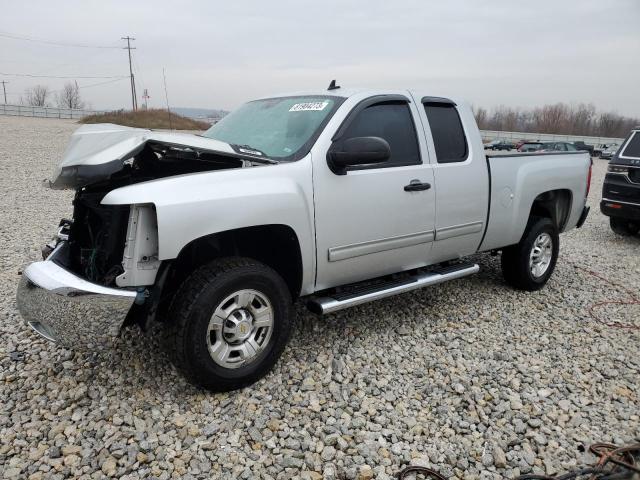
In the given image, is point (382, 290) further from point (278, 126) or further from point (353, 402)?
point (278, 126)

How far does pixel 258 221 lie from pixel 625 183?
23.8 ft

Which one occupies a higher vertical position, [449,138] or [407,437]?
[449,138]

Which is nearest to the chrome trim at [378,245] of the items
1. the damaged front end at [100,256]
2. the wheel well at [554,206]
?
the damaged front end at [100,256]

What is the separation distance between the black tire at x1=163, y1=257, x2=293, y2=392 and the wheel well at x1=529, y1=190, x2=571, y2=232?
341 cm

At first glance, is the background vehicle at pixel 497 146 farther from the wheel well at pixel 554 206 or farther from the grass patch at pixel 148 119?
the grass patch at pixel 148 119

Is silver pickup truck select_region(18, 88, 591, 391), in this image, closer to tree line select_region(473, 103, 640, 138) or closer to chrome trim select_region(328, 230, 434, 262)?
chrome trim select_region(328, 230, 434, 262)

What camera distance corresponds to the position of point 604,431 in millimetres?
3006

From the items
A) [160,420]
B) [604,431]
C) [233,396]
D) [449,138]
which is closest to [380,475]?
[233,396]

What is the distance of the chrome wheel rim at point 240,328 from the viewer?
3020 mm

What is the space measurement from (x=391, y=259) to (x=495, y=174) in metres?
1.44

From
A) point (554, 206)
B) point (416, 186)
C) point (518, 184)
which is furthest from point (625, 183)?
point (416, 186)

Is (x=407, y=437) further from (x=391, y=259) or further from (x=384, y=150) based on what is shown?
(x=384, y=150)

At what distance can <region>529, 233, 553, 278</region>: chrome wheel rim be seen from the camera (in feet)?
17.3

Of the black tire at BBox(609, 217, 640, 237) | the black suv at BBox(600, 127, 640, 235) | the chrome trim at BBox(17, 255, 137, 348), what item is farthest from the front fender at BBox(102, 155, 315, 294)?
the black tire at BBox(609, 217, 640, 237)
